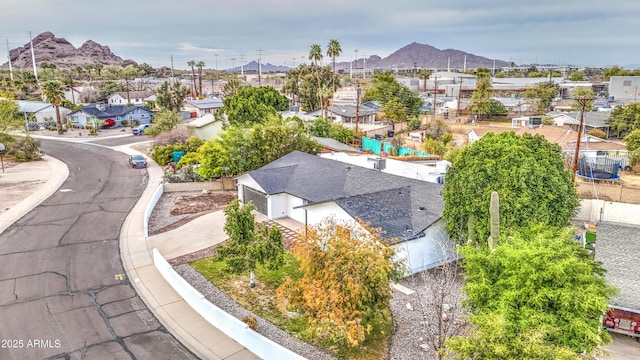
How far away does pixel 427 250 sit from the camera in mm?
22781

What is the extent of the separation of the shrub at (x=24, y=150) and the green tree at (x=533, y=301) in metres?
53.4

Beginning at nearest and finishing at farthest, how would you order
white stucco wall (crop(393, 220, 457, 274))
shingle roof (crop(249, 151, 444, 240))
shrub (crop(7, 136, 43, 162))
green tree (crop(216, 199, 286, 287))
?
green tree (crop(216, 199, 286, 287)) → white stucco wall (crop(393, 220, 457, 274)) → shingle roof (crop(249, 151, 444, 240)) → shrub (crop(7, 136, 43, 162))

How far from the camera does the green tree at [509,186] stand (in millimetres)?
19516

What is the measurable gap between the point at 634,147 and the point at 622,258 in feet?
105

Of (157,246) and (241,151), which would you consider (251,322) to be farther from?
(241,151)

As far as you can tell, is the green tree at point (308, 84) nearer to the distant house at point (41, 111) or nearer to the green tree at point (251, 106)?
the green tree at point (251, 106)

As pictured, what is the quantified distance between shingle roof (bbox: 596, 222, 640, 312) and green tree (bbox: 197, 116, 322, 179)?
1015 inches

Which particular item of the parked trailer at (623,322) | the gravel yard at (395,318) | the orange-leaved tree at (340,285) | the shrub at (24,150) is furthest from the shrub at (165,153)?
the parked trailer at (623,322)

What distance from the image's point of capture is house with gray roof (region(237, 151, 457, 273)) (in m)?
Result: 22.3

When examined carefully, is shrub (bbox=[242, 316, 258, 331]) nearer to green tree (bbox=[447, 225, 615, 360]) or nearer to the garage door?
green tree (bbox=[447, 225, 615, 360])

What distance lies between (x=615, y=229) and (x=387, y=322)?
11.7m

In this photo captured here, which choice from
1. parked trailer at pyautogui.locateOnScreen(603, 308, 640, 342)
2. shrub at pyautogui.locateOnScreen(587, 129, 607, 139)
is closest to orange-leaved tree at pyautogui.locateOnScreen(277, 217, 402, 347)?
parked trailer at pyautogui.locateOnScreen(603, 308, 640, 342)


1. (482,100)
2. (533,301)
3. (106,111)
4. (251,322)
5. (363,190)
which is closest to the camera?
(533,301)

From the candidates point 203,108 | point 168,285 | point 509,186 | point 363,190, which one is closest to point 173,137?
point 363,190
